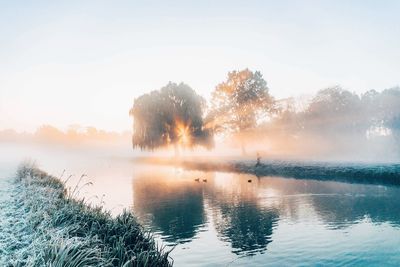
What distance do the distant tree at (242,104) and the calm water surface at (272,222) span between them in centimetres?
2503

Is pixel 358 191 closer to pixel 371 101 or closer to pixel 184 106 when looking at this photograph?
pixel 184 106

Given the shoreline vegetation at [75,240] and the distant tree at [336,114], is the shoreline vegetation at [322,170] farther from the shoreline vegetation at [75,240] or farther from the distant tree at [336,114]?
the shoreline vegetation at [75,240]

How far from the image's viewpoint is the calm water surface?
11930 mm

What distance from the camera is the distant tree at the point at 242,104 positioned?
5288 centimetres

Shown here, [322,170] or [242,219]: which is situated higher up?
[322,170]

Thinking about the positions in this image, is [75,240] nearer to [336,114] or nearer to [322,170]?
[322,170]

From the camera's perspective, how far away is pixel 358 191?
2542cm

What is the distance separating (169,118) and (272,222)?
3560 cm

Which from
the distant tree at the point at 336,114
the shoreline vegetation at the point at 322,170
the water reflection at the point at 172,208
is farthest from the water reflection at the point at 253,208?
the distant tree at the point at 336,114

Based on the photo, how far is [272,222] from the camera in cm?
1653

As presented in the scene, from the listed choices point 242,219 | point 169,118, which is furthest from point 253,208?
point 169,118

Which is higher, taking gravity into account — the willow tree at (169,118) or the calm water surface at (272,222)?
the willow tree at (169,118)

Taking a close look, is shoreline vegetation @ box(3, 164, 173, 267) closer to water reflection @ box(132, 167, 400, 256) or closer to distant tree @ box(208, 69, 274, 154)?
water reflection @ box(132, 167, 400, 256)

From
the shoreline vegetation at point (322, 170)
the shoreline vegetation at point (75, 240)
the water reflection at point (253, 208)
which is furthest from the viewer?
the shoreline vegetation at point (322, 170)
